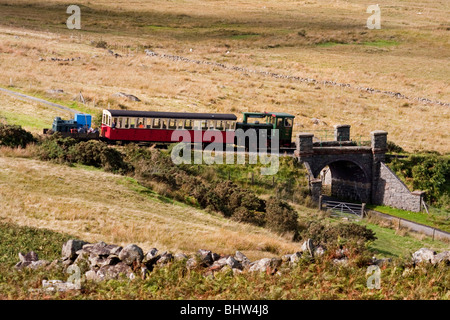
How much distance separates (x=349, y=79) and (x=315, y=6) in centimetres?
8156

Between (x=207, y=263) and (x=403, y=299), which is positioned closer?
(x=403, y=299)

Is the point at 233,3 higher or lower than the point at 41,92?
higher

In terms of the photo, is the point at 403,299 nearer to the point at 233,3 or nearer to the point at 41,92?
the point at 41,92

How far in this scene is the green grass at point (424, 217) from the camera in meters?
40.1

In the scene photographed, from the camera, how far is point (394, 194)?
44625 millimetres

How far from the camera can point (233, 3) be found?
163m

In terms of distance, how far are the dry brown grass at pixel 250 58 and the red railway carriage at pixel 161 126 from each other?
48.2 feet

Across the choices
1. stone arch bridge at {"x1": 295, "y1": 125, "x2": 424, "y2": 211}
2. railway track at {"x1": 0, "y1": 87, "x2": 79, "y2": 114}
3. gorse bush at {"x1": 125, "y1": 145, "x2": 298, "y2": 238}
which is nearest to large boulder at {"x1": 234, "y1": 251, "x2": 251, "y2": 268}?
gorse bush at {"x1": 125, "y1": 145, "x2": 298, "y2": 238}

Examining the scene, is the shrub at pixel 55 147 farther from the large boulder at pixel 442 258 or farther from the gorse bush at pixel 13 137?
the large boulder at pixel 442 258

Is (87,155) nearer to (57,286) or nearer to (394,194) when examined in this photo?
(57,286)

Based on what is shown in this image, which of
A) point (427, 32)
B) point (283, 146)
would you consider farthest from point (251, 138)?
point (427, 32)

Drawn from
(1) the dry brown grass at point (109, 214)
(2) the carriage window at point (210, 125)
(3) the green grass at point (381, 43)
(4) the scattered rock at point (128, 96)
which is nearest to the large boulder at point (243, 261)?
(1) the dry brown grass at point (109, 214)

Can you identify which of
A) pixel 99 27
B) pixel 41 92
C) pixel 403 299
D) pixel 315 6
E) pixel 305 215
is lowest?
pixel 305 215

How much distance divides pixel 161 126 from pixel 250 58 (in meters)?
57.4
